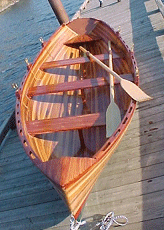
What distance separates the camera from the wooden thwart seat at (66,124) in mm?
4203

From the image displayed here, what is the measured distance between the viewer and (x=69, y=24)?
324 inches

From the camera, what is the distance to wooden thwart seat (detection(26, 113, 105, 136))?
13.8ft

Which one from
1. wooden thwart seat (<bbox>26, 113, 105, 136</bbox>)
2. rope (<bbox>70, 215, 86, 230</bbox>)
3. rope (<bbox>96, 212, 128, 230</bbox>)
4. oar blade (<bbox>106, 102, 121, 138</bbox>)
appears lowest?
rope (<bbox>96, 212, 128, 230</bbox>)

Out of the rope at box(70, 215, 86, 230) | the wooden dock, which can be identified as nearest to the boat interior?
the wooden dock

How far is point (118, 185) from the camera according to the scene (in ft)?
13.9

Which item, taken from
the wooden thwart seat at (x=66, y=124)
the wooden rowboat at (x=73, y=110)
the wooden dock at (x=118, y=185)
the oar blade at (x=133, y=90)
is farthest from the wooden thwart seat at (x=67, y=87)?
the wooden dock at (x=118, y=185)

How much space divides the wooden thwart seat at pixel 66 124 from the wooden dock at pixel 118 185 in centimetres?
93

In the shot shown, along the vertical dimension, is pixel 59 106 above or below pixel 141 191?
above

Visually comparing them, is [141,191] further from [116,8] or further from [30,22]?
[30,22]

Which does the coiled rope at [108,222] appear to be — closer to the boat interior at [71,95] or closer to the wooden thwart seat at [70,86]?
the boat interior at [71,95]

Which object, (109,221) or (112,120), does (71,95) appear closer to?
(112,120)

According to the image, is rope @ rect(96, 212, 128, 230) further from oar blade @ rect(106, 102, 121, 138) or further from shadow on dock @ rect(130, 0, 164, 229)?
oar blade @ rect(106, 102, 121, 138)

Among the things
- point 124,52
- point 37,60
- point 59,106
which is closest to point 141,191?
point 59,106

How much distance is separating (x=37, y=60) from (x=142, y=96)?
2.94 m
